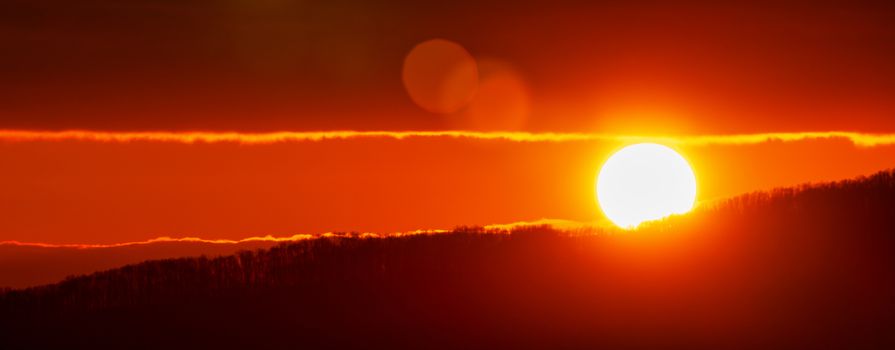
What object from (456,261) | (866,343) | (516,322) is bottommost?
(866,343)

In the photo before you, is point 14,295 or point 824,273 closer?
point 824,273

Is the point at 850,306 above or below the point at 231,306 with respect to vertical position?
below

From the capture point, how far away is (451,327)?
2638 inches

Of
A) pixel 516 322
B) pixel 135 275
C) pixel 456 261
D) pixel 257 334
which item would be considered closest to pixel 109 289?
pixel 135 275

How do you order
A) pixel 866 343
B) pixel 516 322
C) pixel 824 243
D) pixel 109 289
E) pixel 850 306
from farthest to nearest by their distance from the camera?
pixel 109 289 → pixel 824 243 → pixel 516 322 → pixel 850 306 → pixel 866 343

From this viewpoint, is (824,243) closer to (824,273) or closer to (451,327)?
(824,273)

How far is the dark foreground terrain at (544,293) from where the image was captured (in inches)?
2445

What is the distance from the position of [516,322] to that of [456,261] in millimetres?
10831

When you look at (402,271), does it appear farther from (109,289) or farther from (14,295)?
(14,295)

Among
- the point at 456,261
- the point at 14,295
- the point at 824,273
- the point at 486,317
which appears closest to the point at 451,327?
the point at 486,317

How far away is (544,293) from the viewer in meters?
69.3

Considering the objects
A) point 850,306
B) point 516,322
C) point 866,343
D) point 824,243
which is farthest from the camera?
point 824,243

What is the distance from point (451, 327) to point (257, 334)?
9.65 meters

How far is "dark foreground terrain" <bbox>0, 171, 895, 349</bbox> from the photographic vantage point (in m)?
62.1
